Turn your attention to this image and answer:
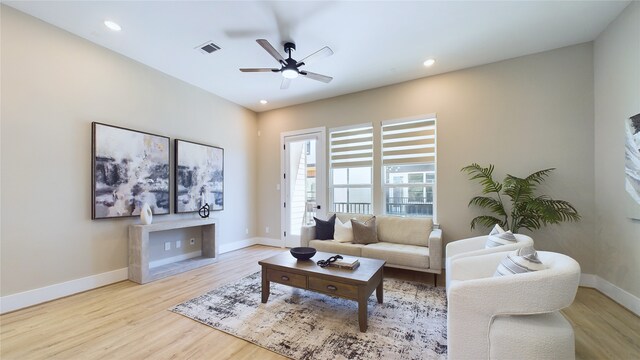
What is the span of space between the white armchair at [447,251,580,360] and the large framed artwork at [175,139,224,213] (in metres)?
4.08

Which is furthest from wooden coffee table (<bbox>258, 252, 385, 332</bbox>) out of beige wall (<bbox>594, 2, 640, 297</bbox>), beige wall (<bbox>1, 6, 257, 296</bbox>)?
beige wall (<bbox>594, 2, 640, 297</bbox>)

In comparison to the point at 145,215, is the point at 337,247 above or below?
below

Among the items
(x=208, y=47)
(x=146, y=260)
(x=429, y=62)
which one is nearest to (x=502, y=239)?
(x=429, y=62)

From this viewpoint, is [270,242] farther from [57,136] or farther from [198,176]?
[57,136]

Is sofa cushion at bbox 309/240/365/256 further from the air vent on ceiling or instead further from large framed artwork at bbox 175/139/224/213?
the air vent on ceiling

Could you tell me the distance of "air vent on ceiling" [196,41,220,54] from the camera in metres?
3.20

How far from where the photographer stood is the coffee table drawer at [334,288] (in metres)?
2.25

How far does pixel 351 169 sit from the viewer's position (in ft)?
15.8

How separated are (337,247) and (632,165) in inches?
131

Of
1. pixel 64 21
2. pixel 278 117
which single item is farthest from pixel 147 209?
pixel 278 117

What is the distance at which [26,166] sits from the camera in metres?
2.67

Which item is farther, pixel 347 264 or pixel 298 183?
pixel 298 183

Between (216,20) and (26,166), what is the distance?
2573 mm

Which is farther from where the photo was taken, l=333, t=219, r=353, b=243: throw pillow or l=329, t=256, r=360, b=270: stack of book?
l=333, t=219, r=353, b=243: throw pillow
